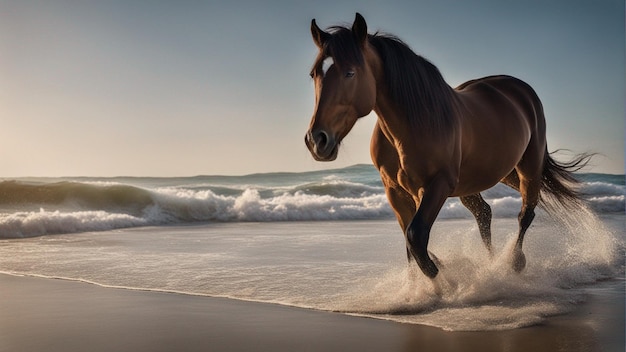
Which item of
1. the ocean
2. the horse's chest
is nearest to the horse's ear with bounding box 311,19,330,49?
the horse's chest

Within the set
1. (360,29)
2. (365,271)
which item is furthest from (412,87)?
(365,271)

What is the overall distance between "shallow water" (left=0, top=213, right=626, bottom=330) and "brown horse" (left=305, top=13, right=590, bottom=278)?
28cm

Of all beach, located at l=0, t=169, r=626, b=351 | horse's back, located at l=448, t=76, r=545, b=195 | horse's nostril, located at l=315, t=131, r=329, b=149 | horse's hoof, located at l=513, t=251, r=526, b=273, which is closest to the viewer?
beach, located at l=0, t=169, r=626, b=351

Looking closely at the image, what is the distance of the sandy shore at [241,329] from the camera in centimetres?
226

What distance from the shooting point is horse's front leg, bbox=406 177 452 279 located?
106 inches

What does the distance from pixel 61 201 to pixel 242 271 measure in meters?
9.81

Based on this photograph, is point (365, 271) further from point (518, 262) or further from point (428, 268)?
point (428, 268)

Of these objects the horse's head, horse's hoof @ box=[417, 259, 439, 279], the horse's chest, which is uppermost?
the horse's head

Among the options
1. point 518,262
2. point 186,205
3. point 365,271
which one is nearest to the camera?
point 518,262

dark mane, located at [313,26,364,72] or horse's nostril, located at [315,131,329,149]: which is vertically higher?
dark mane, located at [313,26,364,72]

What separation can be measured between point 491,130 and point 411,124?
0.77 metres

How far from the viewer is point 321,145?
248 cm

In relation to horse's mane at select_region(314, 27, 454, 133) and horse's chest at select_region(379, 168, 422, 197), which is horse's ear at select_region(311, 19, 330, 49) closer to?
horse's mane at select_region(314, 27, 454, 133)

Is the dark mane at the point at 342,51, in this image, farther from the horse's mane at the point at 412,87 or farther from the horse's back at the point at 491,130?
the horse's back at the point at 491,130
